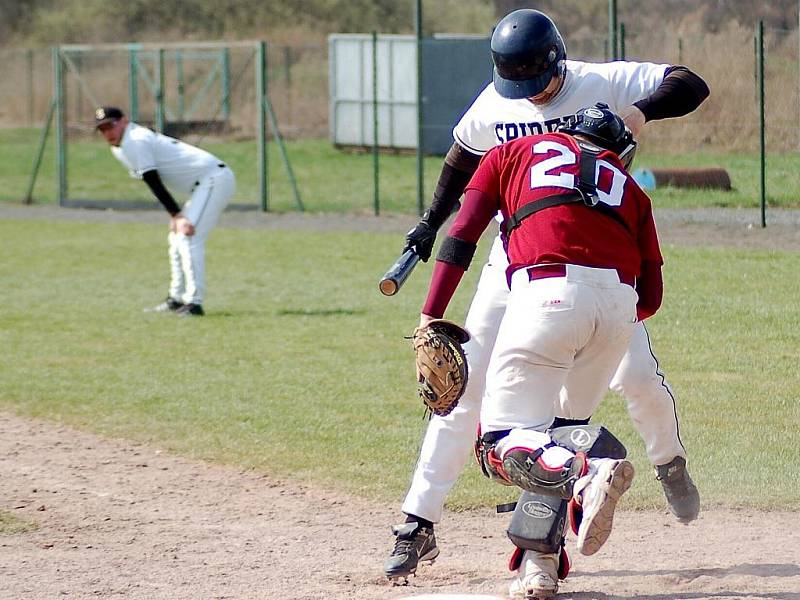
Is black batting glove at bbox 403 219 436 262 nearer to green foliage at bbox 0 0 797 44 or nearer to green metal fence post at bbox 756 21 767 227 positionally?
green metal fence post at bbox 756 21 767 227

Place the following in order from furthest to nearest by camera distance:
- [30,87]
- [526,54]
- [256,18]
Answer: [256,18], [30,87], [526,54]

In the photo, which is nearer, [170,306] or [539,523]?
[539,523]

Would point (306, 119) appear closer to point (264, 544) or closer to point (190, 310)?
point (190, 310)

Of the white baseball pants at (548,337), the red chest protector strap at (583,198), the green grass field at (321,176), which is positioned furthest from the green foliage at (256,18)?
the white baseball pants at (548,337)

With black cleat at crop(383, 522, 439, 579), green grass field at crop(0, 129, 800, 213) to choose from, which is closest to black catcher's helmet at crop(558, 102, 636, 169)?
black cleat at crop(383, 522, 439, 579)

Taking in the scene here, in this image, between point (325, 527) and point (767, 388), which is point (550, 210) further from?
point (767, 388)

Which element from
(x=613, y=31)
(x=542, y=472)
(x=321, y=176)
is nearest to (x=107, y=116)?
(x=613, y=31)

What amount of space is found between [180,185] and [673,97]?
7503 mm

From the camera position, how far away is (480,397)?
4883mm

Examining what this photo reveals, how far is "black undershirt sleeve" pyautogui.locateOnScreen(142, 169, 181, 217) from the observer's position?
Answer: 439 inches

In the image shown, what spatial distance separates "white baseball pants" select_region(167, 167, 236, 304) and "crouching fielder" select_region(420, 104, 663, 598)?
23.0 feet

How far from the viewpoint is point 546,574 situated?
176 inches

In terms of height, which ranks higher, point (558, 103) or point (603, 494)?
point (558, 103)

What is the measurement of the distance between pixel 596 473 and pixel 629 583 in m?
0.90
